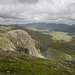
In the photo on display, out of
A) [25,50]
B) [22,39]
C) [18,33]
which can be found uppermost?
[18,33]

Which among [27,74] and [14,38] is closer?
[27,74]

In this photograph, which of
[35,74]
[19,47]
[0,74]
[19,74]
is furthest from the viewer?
[19,47]

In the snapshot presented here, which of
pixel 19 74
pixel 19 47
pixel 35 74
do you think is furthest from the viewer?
pixel 19 47

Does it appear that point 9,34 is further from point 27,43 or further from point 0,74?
point 0,74

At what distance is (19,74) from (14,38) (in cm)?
13808

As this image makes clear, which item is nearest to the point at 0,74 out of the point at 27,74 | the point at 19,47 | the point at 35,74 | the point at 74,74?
the point at 27,74

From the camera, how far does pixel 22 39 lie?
164500 mm

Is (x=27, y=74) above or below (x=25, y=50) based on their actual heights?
above

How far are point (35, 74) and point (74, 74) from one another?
18.0 metres

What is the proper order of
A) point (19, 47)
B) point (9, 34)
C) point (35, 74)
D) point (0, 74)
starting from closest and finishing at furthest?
point (0, 74) → point (35, 74) → point (19, 47) → point (9, 34)

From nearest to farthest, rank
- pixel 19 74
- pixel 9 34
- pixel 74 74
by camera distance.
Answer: pixel 19 74
pixel 74 74
pixel 9 34

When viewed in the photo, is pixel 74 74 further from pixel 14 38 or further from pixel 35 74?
pixel 14 38

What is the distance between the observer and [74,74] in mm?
33562

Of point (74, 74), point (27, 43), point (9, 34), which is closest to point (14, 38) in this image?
point (9, 34)
